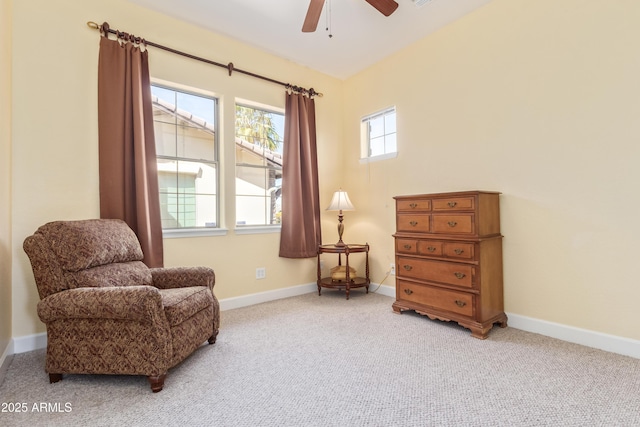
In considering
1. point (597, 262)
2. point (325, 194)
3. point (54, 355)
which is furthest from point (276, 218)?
point (597, 262)

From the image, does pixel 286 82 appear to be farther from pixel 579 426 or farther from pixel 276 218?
pixel 579 426

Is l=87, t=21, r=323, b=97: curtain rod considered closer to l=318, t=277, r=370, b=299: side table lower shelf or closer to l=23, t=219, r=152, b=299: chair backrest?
l=23, t=219, r=152, b=299: chair backrest

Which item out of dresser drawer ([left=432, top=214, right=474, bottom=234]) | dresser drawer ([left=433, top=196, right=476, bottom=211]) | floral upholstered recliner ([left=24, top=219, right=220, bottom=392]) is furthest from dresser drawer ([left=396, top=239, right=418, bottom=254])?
floral upholstered recliner ([left=24, top=219, right=220, bottom=392])

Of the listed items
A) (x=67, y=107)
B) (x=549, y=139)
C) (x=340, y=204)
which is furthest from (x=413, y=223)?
(x=67, y=107)

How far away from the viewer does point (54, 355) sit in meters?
1.80

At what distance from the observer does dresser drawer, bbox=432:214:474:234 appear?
100 inches

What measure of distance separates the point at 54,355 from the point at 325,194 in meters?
3.11

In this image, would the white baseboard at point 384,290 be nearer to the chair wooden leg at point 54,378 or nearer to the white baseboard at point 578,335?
the white baseboard at point 578,335

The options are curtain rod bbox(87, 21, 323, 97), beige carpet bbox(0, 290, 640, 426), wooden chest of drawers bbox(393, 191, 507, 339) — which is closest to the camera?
beige carpet bbox(0, 290, 640, 426)

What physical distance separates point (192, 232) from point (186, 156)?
807 mm

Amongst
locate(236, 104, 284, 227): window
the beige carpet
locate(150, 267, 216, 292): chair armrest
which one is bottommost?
the beige carpet

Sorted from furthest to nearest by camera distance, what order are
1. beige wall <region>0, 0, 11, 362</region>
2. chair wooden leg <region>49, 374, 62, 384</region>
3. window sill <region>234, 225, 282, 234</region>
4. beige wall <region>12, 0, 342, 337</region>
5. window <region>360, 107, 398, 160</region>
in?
window <region>360, 107, 398, 160</region> → window sill <region>234, 225, 282, 234</region> → beige wall <region>12, 0, 342, 337</region> → beige wall <region>0, 0, 11, 362</region> → chair wooden leg <region>49, 374, 62, 384</region>

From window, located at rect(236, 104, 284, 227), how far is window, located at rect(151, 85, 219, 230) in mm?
302

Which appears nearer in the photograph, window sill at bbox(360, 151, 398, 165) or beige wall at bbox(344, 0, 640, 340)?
beige wall at bbox(344, 0, 640, 340)
